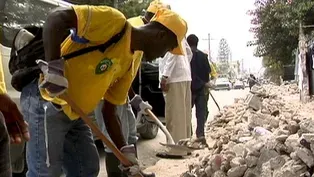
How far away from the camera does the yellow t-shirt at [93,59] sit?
269 centimetres

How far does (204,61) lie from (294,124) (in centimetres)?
306

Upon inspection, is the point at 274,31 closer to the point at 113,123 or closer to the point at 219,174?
the point at 219,174

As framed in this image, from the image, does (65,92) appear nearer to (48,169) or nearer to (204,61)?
(48,169)

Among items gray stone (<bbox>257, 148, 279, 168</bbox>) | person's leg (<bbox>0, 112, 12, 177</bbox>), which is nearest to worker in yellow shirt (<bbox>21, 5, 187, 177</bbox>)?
person's leg (<bbox>0, 112, 12, 177</bbox>)

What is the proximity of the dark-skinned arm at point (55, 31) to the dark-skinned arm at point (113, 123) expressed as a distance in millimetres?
716

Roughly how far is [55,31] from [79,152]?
0.85 metres

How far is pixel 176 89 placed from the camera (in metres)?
6.63

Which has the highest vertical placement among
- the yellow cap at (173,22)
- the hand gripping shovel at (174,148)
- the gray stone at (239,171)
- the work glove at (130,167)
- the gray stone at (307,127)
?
the yellow cap at (173,22)

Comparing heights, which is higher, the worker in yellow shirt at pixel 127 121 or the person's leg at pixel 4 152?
the person's leg at pixel 4 152

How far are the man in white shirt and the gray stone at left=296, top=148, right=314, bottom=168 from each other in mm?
2827

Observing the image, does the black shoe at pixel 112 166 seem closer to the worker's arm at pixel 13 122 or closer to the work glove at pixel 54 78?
the work glove at pixel 54 78

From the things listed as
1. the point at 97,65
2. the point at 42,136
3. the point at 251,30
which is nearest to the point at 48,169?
the point at 42,136

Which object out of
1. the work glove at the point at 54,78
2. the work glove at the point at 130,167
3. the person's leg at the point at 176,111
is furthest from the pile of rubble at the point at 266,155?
the work glove at the point at 54,78

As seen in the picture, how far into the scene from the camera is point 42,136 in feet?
9.26
